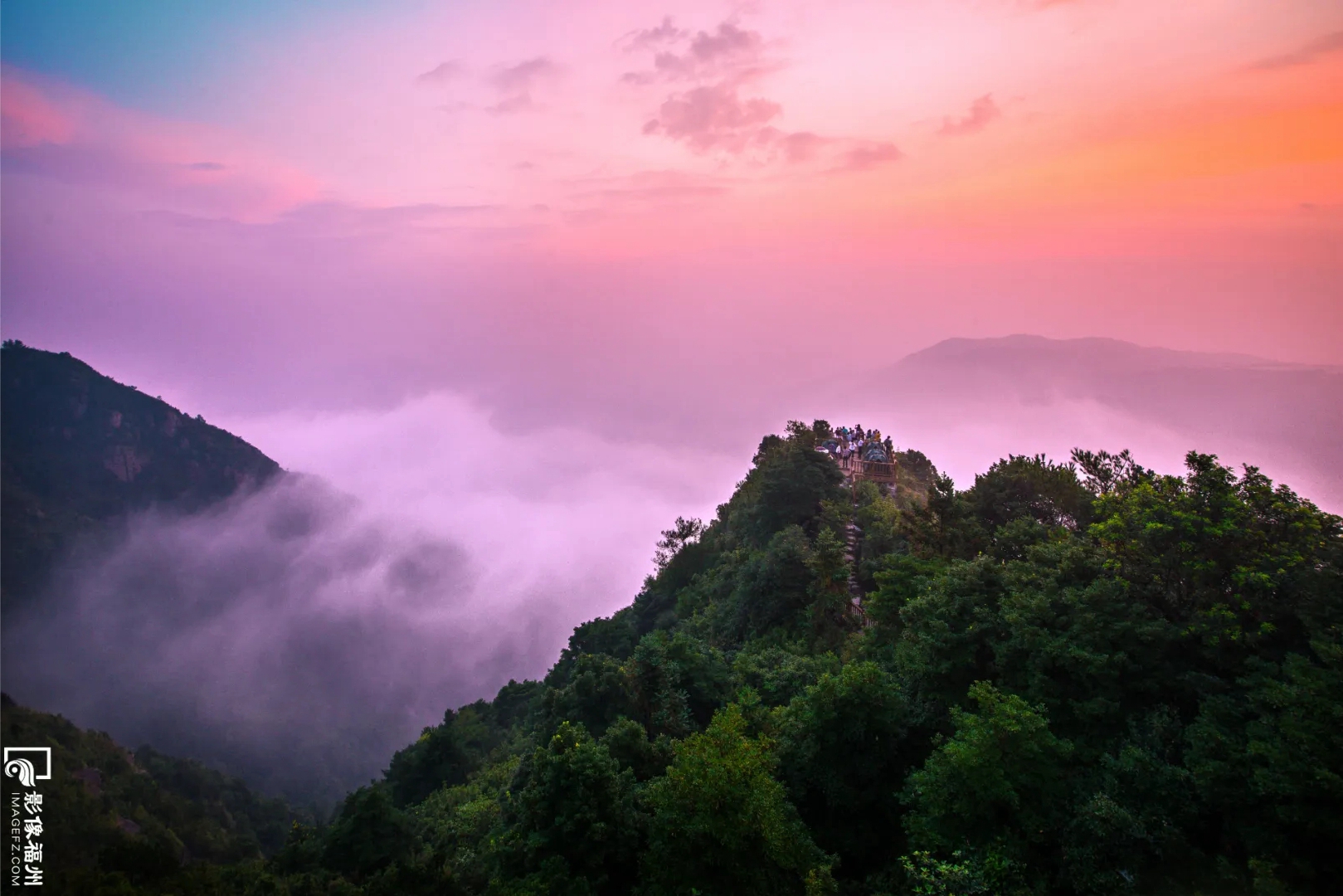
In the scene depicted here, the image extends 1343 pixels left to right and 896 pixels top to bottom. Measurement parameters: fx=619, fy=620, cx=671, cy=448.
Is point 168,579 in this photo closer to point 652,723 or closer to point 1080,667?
point 652,723

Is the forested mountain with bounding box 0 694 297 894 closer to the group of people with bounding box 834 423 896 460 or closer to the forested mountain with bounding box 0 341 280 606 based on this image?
the forested mountain with bounding box 0 341 280 606

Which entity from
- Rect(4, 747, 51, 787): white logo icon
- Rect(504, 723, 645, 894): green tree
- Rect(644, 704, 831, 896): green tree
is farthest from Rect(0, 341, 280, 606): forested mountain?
Rect(644, 704, 831, 896): green tree

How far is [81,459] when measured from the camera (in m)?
82.2

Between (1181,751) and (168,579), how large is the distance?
10767 centimetres

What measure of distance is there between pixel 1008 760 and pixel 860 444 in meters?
39.6

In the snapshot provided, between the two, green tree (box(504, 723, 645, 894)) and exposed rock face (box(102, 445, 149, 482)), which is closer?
green tree (box(504, 723, 645, 894))

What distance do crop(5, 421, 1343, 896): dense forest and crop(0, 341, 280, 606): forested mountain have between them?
69.7m

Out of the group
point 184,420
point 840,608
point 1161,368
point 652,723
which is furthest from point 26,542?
point 1161,368

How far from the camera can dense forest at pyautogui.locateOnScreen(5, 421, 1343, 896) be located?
37.8 feet

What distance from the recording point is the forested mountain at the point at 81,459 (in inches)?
2591

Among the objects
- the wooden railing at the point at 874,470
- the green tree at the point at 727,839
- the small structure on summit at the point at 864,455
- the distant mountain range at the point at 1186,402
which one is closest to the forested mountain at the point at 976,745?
the green tree at the point at 727,839

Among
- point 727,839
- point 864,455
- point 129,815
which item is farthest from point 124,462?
point 727,839

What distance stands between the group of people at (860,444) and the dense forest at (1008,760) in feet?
88.9

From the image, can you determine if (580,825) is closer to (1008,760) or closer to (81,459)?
(1008,760)
